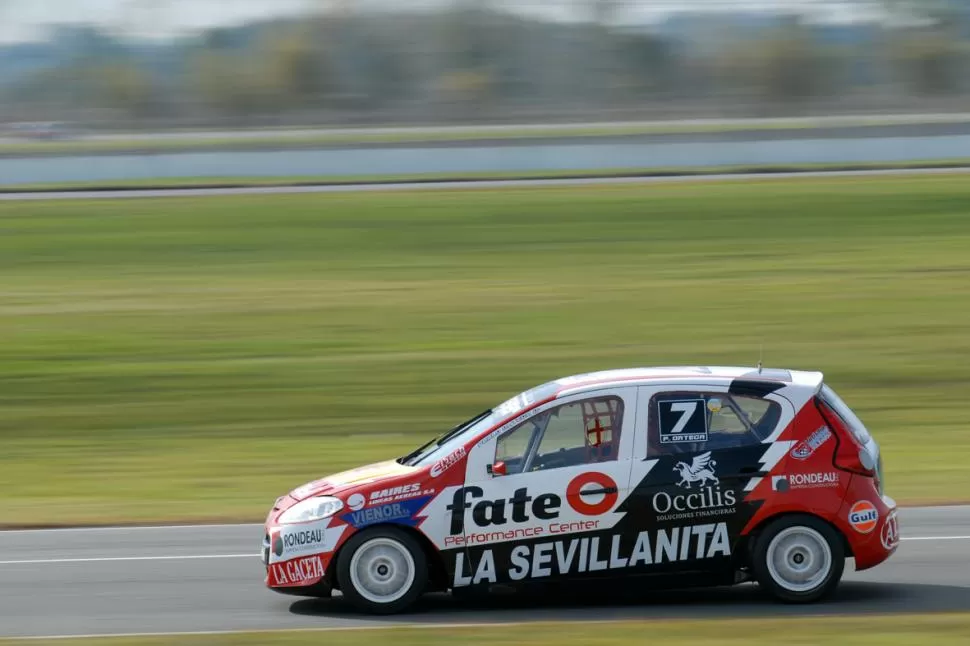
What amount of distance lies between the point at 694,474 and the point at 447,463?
1.49 m

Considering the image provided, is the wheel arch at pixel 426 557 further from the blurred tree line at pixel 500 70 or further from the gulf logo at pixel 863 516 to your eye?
the blurred tree line at pixel 500 70

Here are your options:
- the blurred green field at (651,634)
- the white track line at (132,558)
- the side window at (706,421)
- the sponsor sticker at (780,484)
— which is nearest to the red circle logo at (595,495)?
the side window at (706,421)

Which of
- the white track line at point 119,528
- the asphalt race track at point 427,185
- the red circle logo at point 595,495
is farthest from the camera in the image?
the asphalt race track at point 427,185

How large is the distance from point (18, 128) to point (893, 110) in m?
39.3

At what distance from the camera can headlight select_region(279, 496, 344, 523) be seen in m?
8.48

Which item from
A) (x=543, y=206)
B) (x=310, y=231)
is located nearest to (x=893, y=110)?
→ (x=543, y=206)

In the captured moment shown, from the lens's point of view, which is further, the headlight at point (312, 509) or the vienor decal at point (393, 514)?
the headlight at point (312, 509)

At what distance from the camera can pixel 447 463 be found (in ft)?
27.7

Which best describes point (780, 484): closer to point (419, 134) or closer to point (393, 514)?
point (393, 514)

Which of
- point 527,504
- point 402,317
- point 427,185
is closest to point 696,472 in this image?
point 527,504

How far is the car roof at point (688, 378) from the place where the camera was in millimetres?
8508

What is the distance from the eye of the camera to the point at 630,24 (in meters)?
73.1

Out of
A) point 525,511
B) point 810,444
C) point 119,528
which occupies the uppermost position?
point 810,444

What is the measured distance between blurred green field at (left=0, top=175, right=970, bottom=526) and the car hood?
382cm
